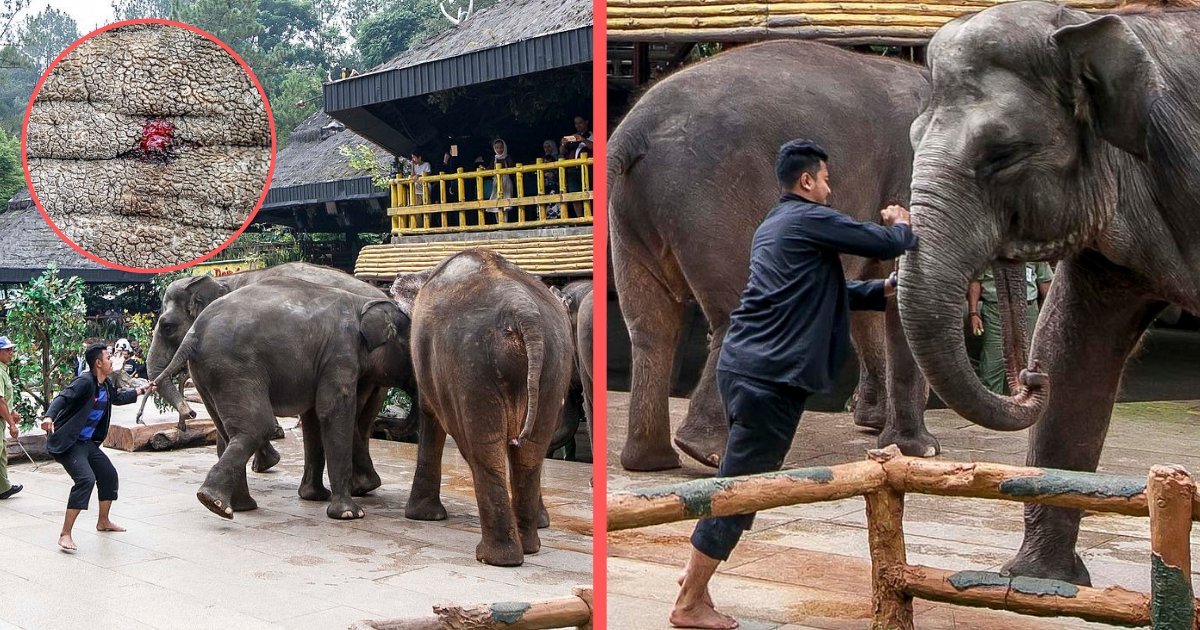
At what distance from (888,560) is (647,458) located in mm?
1500

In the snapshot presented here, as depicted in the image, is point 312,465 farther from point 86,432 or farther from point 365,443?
point 86,432

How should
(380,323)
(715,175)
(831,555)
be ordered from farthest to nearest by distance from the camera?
1. (380,323)
2. (715,175)
3. (831,555)

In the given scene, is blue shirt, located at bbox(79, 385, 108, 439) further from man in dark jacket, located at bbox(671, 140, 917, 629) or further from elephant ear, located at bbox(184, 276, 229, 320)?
man in dark jacket, located at bbox(671, 140, 917, 629)

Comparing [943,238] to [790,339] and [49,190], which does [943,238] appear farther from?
[49,190]

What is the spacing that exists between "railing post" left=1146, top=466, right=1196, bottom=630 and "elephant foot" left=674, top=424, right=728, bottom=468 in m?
1.62

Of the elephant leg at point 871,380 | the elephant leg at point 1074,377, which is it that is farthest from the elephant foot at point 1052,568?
the elephant leg at point 871,380

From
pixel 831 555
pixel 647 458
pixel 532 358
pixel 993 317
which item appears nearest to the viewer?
pixel 831 555

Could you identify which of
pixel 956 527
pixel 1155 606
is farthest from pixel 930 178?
pixel 956 527

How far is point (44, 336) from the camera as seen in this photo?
6.65 meters

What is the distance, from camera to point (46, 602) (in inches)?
156

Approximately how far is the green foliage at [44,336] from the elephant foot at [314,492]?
A: 149 cm

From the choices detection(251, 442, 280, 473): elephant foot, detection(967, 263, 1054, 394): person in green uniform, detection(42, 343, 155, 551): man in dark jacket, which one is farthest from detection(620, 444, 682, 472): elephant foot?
detection(251, 442, 280, 473): elephant foot

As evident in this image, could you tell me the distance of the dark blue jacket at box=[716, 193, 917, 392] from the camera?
7.98 feet

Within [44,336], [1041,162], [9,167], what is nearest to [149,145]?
[9,167]
